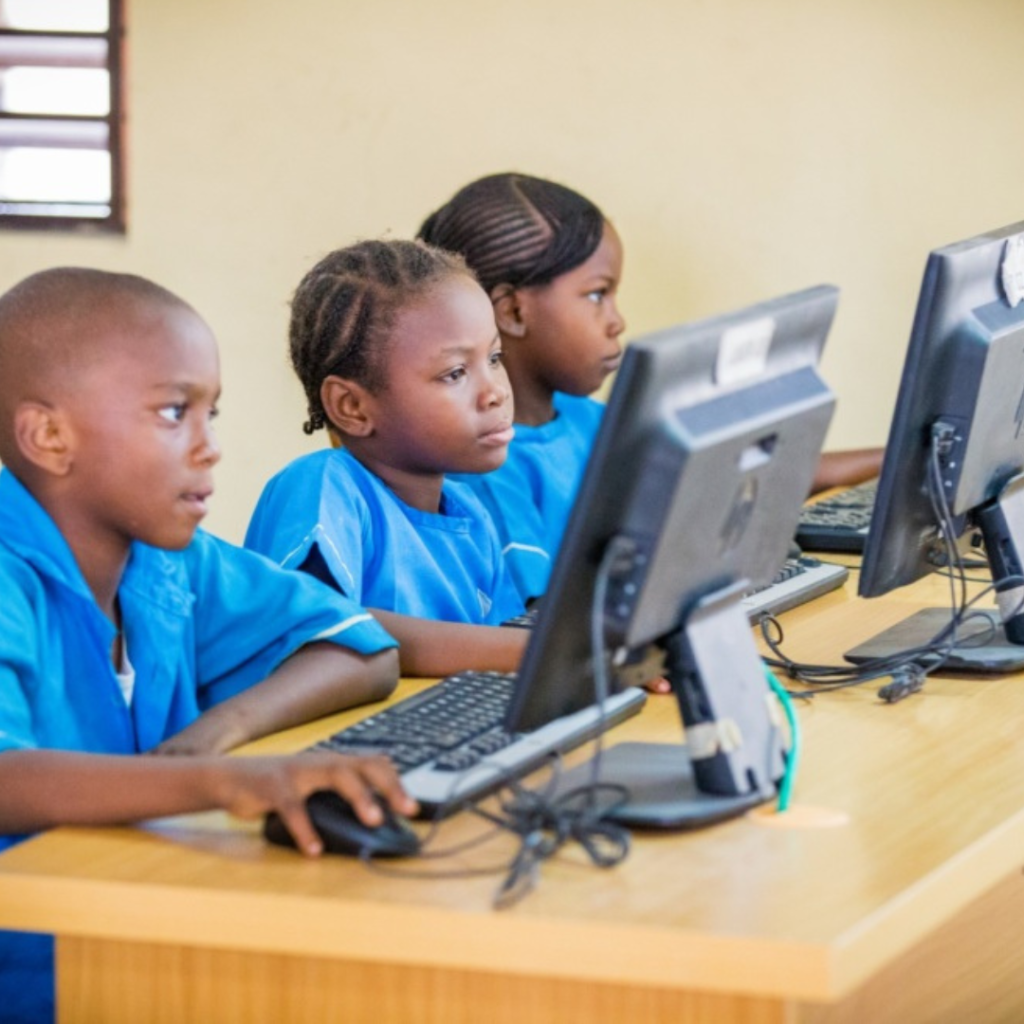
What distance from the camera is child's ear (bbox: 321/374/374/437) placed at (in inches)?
91.7

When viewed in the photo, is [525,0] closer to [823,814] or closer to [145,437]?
[145,437]

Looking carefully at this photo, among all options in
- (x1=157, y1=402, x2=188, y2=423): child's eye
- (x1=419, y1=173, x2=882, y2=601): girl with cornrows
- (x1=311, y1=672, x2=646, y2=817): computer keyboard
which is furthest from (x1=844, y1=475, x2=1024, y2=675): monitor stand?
(x1=419, y1=173, x2=882, y2=601): girl with cornrows

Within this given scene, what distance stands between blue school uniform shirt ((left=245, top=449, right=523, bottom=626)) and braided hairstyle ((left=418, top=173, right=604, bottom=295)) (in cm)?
49

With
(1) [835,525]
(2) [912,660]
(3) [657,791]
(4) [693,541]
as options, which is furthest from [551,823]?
(1) [835,525]

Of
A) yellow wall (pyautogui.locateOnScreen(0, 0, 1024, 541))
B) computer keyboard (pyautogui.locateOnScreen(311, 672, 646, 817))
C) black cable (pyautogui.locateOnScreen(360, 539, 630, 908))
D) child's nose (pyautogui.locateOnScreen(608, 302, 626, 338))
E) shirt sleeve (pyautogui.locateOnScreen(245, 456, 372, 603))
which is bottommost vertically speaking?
black cable (pyautogui.locateOnScreen(360, 539, 630, 908))

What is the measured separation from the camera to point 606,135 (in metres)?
3.39

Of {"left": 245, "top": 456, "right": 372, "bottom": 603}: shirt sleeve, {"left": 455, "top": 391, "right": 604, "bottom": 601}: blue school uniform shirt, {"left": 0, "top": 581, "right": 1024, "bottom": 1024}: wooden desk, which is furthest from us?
{"left": 455, "top": 391, "right": 604, "bottom": 601}: blue school uniform shirt

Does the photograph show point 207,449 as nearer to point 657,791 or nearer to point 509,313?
point 657,791

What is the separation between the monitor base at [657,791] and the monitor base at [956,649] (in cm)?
44

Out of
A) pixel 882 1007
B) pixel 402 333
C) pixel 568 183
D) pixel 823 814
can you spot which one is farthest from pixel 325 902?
pixel 568 183

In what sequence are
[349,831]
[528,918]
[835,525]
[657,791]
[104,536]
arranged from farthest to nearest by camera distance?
[835,525]
[104,536]
[657,791]
[349,831]
[528,918]

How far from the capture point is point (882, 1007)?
1.74 m

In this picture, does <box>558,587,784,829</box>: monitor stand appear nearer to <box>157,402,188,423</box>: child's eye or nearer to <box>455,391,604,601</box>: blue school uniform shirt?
<box>157,402,188,423</box>: child's eye

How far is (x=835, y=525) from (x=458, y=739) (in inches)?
49.4
